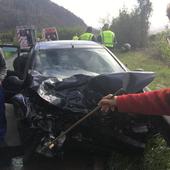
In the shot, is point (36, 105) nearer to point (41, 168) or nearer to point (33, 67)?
point (41, 168)

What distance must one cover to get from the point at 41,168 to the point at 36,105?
82cm

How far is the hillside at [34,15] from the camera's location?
225 feet

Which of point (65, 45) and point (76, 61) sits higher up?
point (65, 45)

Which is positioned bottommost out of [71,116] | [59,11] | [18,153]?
[59,11]

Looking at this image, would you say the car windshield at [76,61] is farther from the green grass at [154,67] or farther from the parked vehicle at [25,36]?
the parked vehicle at [25,36]

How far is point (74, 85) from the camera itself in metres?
6.06

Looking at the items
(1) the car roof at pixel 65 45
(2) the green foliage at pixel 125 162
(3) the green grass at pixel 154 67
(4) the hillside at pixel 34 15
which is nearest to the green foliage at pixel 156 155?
(2) the green foliage at pixel 125 162

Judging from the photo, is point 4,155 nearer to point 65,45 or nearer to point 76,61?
point 76,61

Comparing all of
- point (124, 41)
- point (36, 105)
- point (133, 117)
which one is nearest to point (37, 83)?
point (36, 105)

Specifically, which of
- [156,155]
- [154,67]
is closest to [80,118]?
[156,155]

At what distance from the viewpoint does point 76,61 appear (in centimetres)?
770

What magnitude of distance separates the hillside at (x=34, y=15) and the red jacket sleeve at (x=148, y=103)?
62.3 metres

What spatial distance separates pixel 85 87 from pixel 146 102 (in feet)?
6.00

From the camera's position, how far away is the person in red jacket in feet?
13.4
